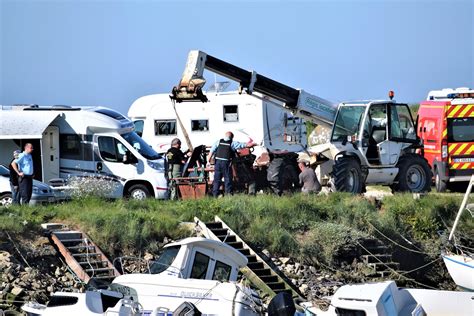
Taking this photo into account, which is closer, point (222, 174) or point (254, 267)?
point (254, 267)

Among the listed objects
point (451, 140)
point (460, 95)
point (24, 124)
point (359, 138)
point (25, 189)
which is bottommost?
point (25, 189)

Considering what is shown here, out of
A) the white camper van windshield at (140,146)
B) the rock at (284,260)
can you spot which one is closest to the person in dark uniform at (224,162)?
the white camper van windshield at (140,146)

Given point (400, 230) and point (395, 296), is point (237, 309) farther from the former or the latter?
point (400, 230)

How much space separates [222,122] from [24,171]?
12422mm

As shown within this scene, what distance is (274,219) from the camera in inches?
1045

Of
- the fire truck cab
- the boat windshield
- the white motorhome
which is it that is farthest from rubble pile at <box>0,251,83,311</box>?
the white motorhome

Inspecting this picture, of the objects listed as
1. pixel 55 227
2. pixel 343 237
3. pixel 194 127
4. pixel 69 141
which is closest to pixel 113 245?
pixel 55 227

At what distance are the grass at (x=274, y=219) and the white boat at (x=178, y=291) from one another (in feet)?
13.8

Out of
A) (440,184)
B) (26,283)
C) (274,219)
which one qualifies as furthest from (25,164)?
(440,184)

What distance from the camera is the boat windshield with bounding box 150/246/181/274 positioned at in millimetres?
20078

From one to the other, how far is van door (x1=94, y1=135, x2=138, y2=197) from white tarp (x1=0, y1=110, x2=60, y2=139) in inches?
61.4

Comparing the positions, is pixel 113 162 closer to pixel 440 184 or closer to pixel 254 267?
pixel 254 267

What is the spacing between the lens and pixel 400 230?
27.9m

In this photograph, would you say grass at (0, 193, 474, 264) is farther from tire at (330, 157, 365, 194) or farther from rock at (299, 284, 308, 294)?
rock at (299, 284, 308, 294)
